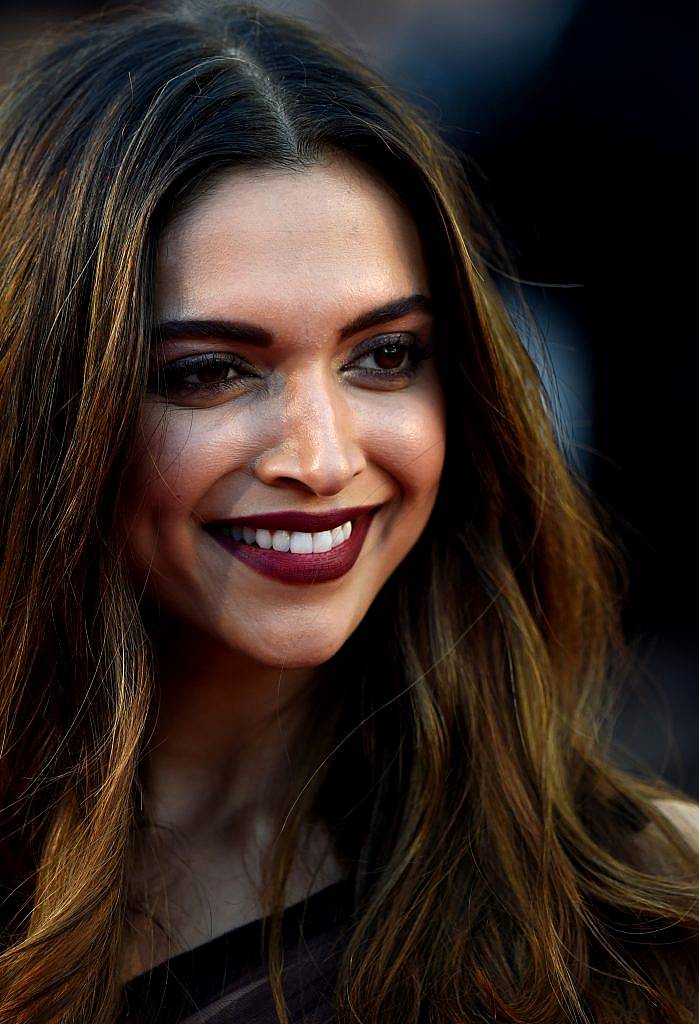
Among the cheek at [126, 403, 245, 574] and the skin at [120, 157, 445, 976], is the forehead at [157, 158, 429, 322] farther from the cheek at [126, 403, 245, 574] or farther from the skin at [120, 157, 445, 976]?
the cheek at [126, 403, 245, 574]

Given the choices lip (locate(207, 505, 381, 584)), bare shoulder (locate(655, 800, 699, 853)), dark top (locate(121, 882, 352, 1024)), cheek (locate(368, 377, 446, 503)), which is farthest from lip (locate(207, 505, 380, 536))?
bare shoulder (locate(655, 800, 699, 853))

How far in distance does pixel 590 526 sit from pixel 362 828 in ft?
2.32

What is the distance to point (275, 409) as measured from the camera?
1.70 m

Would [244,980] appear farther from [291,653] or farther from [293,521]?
[293,521]

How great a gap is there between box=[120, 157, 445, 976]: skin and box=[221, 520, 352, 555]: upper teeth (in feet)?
0.14

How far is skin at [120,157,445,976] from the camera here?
5.49 feet

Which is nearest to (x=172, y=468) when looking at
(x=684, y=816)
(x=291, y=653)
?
(x=291, y=653)

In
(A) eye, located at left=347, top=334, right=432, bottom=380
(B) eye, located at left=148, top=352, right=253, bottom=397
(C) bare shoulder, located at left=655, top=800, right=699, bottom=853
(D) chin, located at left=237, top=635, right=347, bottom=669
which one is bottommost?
(C) bare shoulder, located at left=655, top=800, right=699, bottom=853

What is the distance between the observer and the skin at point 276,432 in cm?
167

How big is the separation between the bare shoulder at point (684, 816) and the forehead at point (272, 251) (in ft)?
3.41

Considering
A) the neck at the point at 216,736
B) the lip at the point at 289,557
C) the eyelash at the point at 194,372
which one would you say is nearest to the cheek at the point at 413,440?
the lip at the point at 289,557

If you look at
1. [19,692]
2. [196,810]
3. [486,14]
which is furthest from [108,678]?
[486,14]

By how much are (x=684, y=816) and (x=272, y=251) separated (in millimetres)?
1218

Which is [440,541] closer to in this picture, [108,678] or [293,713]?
[293,713]
